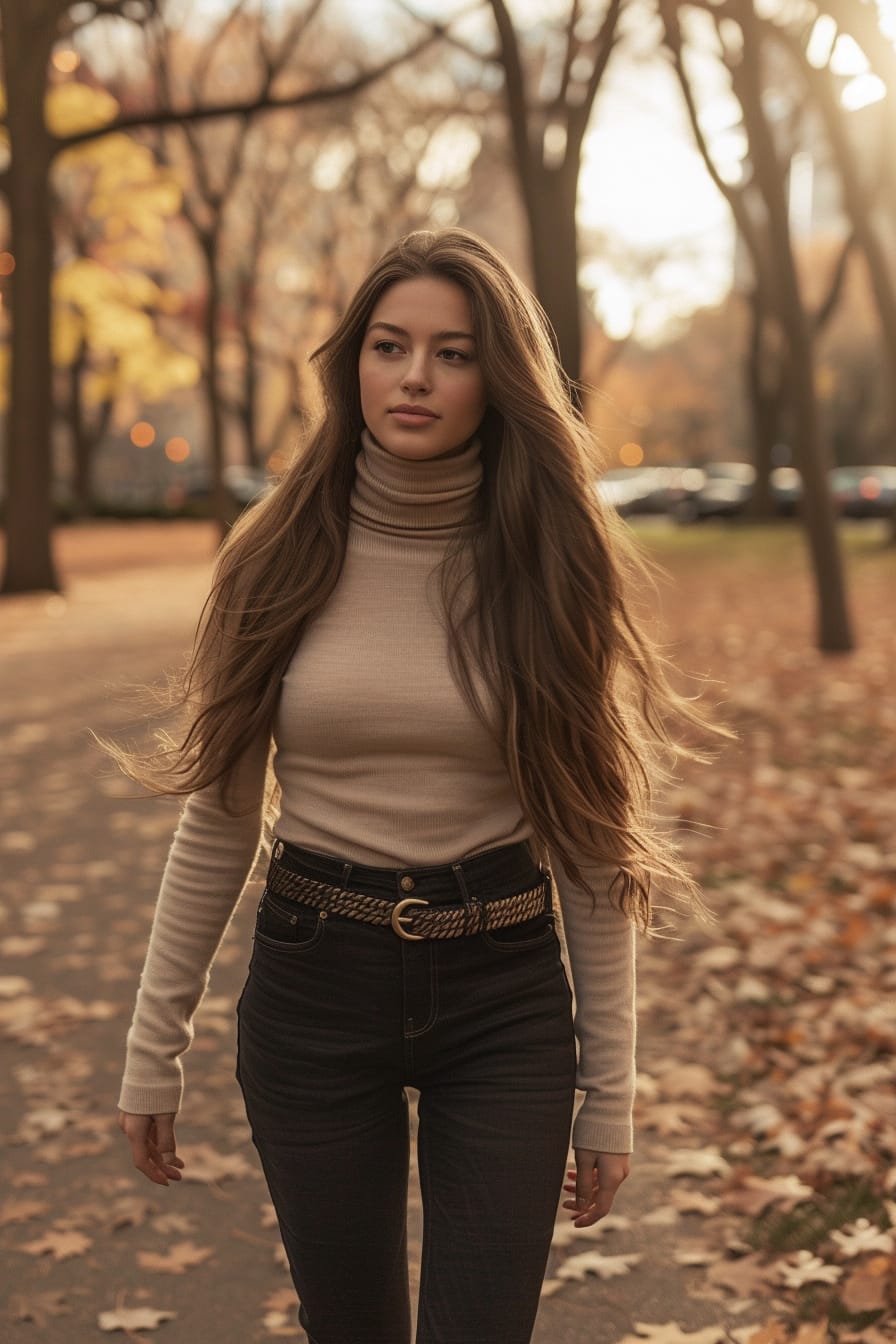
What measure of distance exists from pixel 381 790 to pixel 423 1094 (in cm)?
47

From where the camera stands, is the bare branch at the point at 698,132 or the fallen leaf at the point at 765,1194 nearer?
the fallen leaf at the point at 765,1194

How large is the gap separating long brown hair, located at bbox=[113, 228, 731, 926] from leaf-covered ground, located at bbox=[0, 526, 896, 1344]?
0.44 meters

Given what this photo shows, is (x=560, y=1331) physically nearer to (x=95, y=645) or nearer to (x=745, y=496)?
(x=95, y=645)

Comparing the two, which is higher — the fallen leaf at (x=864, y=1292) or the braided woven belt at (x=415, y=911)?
the braided woven belt at (x=415, y=911)

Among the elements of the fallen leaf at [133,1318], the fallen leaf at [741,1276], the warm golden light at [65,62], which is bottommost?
the fallen leaf at [133,1318]

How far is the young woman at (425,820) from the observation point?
93.9 inches

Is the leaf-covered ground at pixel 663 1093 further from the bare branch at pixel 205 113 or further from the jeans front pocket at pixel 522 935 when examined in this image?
the bare branch at pixel 205 113

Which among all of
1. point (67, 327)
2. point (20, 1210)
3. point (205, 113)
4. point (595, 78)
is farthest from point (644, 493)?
point (20, 1210)

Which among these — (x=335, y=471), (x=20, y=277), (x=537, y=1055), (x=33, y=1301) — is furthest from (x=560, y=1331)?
(x=20, y=277)

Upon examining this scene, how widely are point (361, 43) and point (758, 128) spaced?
56.2 ft

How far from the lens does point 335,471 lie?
2.68 meters

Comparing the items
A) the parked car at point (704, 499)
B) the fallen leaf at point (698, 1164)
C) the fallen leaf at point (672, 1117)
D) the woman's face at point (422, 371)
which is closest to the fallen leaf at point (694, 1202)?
the fallen leaf at point (698, 1164)

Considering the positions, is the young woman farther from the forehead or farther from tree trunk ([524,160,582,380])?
tree trunk ([524,160,582,380])

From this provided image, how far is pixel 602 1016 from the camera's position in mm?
2543
